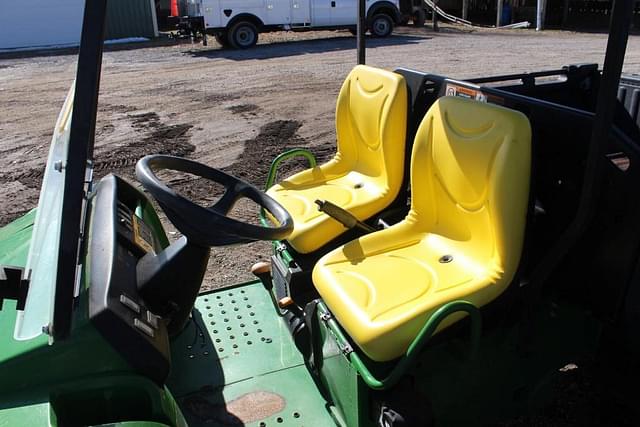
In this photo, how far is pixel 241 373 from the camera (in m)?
2.20

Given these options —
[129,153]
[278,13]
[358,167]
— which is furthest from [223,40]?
[358,167]

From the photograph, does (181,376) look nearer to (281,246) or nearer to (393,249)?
(281,246)

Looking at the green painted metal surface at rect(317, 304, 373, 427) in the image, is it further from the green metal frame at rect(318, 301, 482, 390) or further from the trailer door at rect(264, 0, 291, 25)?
the trailer door at rect(264, 0, 291, 25)

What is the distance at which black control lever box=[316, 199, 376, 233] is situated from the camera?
243cm

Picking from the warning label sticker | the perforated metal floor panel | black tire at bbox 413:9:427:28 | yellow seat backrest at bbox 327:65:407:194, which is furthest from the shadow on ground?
the perforated metal floor panel

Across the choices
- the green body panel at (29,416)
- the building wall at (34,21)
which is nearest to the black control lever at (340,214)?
the green body panel at (29,416)

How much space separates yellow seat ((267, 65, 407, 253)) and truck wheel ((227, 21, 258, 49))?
440 inches

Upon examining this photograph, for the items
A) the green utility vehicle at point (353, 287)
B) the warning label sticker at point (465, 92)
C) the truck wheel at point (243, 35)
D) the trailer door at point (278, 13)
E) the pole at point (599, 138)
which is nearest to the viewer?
the green utility vehicle at point (353, 287)

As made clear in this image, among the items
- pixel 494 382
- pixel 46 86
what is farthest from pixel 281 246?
pixel 46 86

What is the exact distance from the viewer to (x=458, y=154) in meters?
2.14

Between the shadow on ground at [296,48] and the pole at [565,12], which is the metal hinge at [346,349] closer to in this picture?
the shadow on ground at [296,48]

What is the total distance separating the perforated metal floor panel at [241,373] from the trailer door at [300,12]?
485 inches

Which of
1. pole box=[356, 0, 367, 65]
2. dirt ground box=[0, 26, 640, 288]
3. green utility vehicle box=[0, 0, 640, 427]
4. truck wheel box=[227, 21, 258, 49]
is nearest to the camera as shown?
green utility vehicle box=[0, 0, 640, 427]

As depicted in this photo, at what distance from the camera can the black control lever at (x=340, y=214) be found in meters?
2.43
